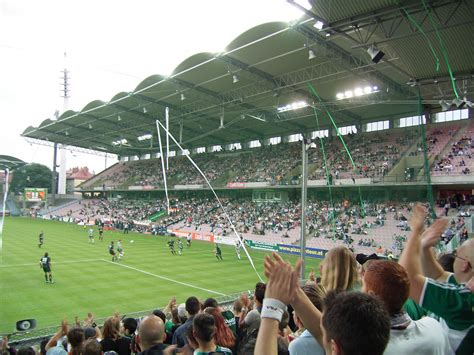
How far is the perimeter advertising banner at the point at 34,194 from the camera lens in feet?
250

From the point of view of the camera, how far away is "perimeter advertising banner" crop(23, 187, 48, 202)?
250ft

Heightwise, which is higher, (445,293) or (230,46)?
(230,46)

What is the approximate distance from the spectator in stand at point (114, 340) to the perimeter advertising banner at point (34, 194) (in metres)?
81.3

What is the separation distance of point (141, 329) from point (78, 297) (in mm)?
15028

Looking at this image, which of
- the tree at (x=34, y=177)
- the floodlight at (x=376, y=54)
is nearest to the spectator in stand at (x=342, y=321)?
the floodlight at (x=376, y=54)

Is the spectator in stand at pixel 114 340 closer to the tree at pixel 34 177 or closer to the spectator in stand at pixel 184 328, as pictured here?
the spectator in stand at pixel 184 328

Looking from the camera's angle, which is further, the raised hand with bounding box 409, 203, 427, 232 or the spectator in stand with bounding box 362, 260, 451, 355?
the raised hand with bounding box 409, 203, 427, 232

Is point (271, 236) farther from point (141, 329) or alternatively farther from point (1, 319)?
point (141, 329)

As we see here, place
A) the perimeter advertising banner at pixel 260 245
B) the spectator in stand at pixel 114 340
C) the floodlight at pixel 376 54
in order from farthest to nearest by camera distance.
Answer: the perimeter advertising banner at pixel 260 245
the floodlight at pixel 376 54
the spectator in stand at pixel 114 340

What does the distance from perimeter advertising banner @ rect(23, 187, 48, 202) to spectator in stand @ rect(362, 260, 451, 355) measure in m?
85.8

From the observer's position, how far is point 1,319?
13.4m

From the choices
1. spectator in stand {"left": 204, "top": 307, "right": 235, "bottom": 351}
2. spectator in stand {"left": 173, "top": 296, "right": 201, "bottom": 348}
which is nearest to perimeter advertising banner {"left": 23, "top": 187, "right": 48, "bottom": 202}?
spectator in stand {"left": 173, "top": 296, "right": 201, "bottom": 348}

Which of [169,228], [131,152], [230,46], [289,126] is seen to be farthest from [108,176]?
[230,46]

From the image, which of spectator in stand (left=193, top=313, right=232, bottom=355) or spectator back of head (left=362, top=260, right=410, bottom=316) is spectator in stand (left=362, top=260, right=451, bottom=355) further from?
spectator in stand (left=193, top=313, right=232, bottom=355)
